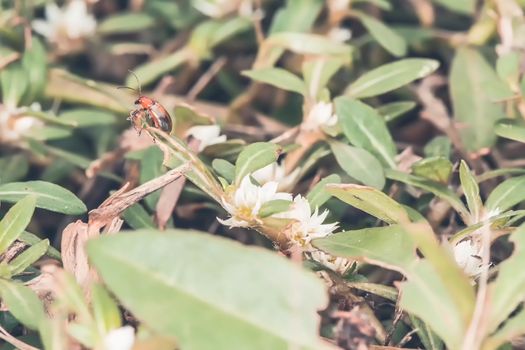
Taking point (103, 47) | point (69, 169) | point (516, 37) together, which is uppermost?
point (516, 37)

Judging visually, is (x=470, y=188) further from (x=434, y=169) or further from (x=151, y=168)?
(x=151, y=168)

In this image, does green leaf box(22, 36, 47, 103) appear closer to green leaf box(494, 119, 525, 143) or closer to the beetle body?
the beetle body

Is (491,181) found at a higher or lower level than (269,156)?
lower

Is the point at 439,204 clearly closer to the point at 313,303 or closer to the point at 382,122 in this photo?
the point at 382,122

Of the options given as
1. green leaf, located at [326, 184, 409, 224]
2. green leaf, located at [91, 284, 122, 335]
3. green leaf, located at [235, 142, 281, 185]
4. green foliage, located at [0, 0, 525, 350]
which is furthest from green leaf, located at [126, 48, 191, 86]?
green leaf, located at [91, 284, 122, 335]

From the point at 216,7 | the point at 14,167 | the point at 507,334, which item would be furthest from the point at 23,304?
the point at 216,7

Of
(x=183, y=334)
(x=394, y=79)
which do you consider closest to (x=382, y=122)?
(x=394, y=79)

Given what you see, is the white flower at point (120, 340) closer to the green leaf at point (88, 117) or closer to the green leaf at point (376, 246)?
the green leaf at point (376, 246)

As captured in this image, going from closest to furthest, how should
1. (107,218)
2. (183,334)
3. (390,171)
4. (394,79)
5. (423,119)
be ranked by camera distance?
(183,334), (107,218), (390,171), (394,79), (423,119)
